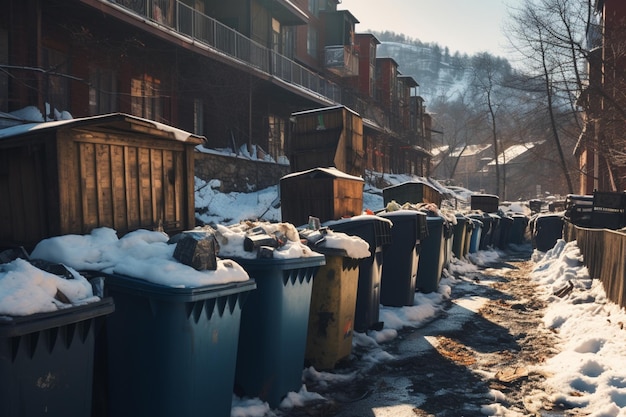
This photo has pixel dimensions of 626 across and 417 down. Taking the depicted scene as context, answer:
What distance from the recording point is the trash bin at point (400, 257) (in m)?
8.41

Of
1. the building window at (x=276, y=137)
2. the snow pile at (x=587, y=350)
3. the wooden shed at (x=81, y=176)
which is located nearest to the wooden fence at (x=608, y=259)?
the snow pile at (x=587, y=350)

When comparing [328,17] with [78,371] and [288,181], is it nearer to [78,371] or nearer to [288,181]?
[288,181]

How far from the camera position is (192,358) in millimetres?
3406

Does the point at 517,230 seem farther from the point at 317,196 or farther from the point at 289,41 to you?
the point at 317,196

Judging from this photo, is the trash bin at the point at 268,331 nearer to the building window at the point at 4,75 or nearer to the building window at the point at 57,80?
the building window at the point at 4,75

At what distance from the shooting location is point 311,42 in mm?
30547

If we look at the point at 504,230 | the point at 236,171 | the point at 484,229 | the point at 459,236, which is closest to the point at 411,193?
the point at 459,236

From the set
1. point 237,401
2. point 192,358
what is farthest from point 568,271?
point 192,358

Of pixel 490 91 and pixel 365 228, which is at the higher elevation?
pixel 490 91

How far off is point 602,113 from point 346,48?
15.6 meters

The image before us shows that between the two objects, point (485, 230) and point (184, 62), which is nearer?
point (184, 62)

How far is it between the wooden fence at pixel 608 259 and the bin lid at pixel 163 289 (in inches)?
223

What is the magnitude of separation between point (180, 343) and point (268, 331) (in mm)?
1182

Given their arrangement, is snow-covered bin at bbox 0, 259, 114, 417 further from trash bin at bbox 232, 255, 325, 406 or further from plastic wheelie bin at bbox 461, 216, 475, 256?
plastic wheelie bin at bbox 461, 216, 475, 256
